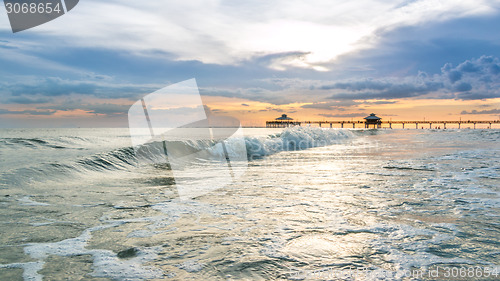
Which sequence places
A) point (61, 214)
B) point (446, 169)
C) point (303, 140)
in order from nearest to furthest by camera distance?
point (61, 214) < point (446, 169) < point (303, 140)

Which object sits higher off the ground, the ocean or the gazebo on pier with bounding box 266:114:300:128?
the gazebo on pier with bounding box 266:114:300:128

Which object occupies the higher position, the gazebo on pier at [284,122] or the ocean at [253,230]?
the gazebo on pier at [284,122]

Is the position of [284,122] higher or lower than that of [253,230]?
higher

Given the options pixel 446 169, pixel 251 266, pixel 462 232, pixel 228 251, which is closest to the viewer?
pixel 251 266

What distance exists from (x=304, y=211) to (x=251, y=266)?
2.08 metres

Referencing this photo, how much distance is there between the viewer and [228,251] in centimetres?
316

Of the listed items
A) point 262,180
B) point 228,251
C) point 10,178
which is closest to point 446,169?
point 262,180

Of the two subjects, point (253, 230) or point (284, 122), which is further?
point (284, 122)

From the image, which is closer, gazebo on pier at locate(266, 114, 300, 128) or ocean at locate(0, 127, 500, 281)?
ocean at locate(0, 127, 500, 281)

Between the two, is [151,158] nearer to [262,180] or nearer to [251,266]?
[262,180]

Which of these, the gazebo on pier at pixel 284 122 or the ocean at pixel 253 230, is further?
the gazebo on pier at pixel 284 122

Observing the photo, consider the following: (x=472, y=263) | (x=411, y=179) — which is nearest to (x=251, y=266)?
(x=472, y=263)

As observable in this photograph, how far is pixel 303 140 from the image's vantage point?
80.7 ft

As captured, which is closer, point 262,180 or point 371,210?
point 371,210
